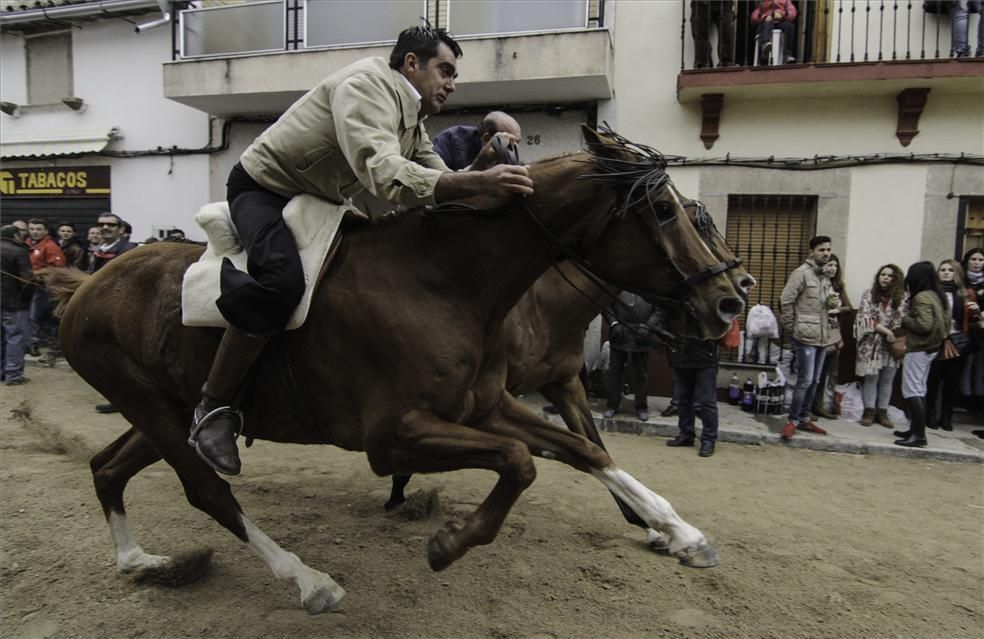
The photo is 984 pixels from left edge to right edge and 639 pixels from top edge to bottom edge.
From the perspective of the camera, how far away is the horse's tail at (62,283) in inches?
146

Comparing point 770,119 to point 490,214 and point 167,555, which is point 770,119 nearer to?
point 490,214

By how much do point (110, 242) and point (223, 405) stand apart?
7008 mm

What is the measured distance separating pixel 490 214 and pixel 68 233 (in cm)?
1058

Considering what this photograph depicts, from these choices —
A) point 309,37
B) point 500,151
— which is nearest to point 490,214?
point 500,151

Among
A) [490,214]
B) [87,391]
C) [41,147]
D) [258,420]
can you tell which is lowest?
[87,391]

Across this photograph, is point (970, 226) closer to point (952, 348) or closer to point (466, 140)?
point (952, 348)

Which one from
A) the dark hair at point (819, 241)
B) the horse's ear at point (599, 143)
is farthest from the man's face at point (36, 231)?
the dark hair at point (819, 241)

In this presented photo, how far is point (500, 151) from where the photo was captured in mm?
2768

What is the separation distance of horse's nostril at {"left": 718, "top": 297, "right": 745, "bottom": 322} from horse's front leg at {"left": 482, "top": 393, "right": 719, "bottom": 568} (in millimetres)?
956

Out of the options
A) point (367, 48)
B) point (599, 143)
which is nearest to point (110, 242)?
point (367, 48)

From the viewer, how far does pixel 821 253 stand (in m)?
7.34

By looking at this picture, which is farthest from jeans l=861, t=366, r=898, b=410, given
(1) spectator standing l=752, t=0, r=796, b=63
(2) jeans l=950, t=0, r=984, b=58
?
(1) spectator standing l=752, t=0, r=796, b=63

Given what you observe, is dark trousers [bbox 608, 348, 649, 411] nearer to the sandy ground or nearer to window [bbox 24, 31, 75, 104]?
the sandy ground

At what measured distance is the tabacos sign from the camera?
12.2 m
